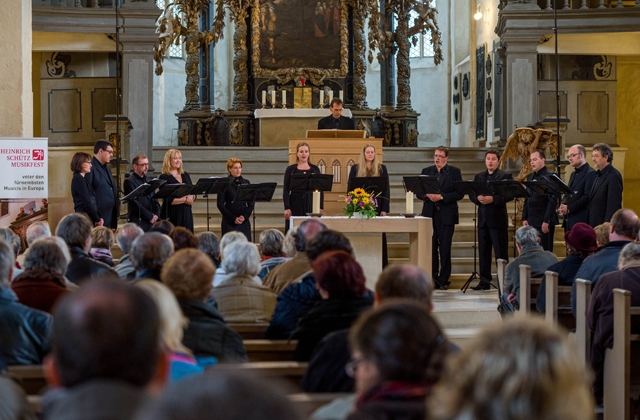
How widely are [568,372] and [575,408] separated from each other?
7 centimetres

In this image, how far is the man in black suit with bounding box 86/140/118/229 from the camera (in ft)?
31.0

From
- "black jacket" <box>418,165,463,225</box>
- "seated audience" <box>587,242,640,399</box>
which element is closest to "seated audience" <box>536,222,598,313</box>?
"seated audience" <box>587,242,640,399</box>

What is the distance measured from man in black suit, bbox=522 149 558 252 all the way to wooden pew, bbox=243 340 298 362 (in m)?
5.76

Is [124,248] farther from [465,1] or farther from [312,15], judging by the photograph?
[465,1]

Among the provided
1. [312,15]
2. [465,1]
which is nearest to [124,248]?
[312,15]

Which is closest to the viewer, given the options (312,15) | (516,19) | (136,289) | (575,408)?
(575,408)

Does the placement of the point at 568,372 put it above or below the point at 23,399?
above

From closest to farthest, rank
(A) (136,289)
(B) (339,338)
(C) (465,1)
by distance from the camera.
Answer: (A) (136,289) → (B) (339,338) → (C) (465,1)

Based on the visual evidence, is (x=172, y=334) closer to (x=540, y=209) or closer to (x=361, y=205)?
(x=361, y=205)

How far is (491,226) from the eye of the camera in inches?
387

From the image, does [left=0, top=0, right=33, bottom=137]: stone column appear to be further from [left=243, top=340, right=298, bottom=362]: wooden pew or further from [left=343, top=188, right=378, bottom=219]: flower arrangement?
[left=243, top=340, right=298, bottom=362]: wooden pew

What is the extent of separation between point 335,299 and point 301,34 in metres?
14.6

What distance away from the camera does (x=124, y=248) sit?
661 centimetres

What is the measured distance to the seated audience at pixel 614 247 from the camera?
6.16m
